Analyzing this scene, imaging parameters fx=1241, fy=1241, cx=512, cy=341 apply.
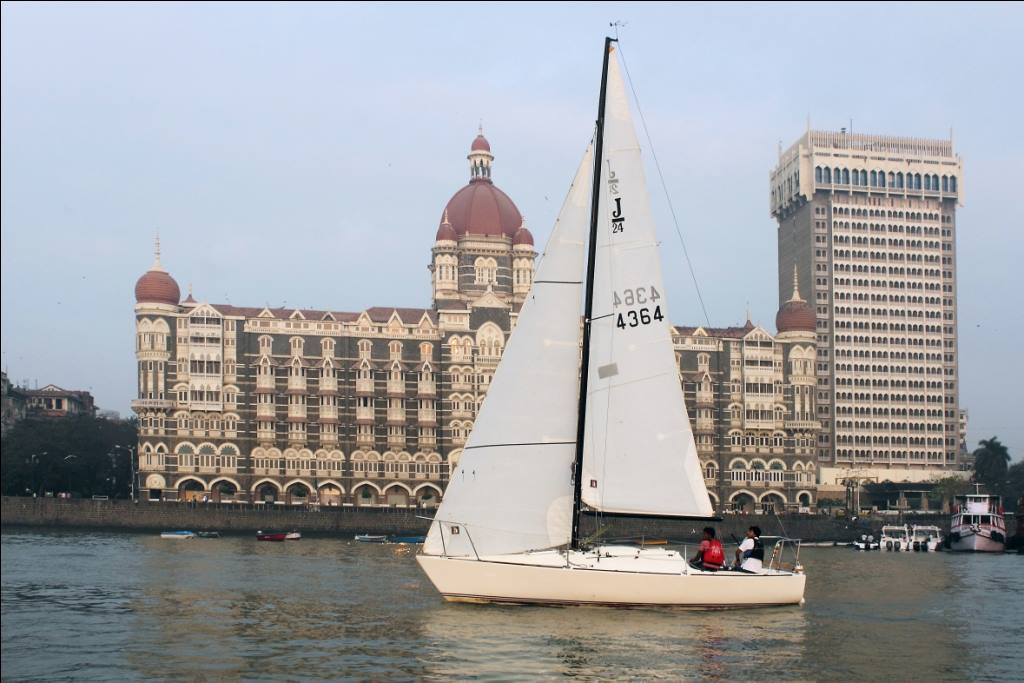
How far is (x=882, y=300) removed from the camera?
169500 millimetres

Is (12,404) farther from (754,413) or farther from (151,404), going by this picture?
(754,413)

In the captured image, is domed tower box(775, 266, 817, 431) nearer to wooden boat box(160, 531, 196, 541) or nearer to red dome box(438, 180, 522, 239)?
red dome box(438, 180, 522, 239)

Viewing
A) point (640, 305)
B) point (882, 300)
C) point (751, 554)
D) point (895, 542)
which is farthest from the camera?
point (882, 300)

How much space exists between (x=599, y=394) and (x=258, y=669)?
1391 cm

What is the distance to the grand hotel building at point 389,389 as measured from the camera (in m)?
126

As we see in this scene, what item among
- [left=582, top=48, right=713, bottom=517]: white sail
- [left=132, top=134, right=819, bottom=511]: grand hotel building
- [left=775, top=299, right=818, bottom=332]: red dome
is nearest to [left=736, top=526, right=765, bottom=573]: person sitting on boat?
[left=582, top=48, right=713, bottom=517]: white sail

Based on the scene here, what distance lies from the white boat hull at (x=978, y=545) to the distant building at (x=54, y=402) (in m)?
120

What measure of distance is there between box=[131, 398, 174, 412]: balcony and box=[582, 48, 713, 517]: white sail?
311 ft

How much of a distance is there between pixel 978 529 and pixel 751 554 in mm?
63465

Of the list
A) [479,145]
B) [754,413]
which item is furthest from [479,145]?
[754,413]

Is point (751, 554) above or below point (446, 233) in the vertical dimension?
below

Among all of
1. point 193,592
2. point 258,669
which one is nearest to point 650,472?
Result: point 258,669

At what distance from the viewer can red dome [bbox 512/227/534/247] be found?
141875 mm

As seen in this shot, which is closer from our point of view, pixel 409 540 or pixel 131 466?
pixel 409 540
